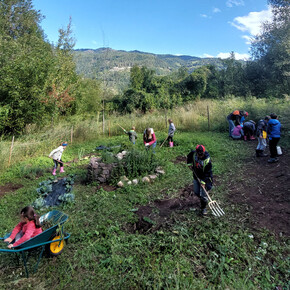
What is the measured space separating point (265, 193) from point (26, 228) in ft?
16.2

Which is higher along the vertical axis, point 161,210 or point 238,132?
point 238,132

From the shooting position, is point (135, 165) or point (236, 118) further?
point (236, 118)

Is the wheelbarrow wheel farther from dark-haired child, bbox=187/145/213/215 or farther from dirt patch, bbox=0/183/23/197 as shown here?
dirt patch, bbox=0/183/23/197

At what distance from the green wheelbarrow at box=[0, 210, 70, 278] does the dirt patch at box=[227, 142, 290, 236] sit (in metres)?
3.25

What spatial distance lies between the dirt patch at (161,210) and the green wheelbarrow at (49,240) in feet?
4.08

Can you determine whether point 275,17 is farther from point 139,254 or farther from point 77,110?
point 139,254

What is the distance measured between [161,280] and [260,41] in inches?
738

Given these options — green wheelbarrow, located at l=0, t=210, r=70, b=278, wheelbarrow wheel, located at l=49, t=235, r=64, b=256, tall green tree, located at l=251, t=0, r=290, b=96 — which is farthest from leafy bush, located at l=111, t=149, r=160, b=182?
tall green tree, located at l=251, t=0, r=290, b=96

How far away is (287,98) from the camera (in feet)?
38.5

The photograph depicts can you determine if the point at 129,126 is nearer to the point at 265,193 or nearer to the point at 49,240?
the point at 265,193

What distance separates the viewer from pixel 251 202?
14.8 ft

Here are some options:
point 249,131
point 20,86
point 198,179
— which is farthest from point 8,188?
point 249,131

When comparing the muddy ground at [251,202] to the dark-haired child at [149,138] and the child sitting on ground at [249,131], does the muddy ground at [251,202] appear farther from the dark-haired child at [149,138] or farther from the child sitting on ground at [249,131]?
the child sitting on ground at [249,131]

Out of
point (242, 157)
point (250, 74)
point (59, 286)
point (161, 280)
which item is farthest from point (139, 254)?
point (250, 74)
